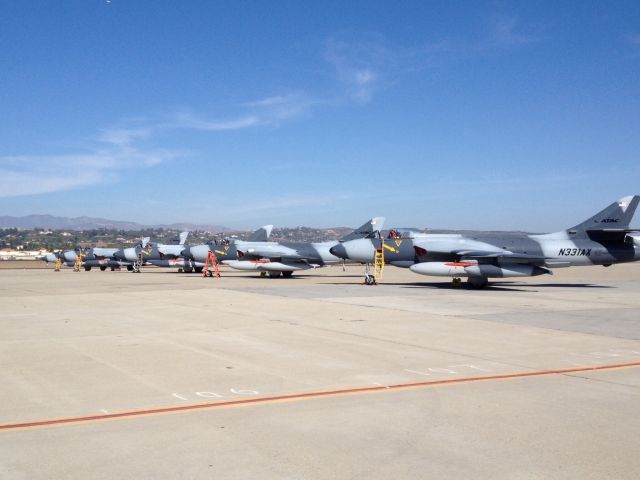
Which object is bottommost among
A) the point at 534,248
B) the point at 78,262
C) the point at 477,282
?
the point at 78,262

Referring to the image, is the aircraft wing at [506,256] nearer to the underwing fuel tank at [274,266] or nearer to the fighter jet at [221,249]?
the underwing fuel tank at [274,266]

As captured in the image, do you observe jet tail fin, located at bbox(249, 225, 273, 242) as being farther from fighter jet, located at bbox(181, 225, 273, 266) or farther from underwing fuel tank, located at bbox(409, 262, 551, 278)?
underwing fuel tank, located at bbox(409, 262, 551, 278)

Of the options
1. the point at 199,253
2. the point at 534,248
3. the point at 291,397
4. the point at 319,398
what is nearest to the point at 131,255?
the point at 199,253

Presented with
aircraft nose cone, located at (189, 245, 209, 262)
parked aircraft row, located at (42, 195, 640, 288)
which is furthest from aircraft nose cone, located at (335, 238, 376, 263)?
aircraft nose cone, located at (189, 245, 209, 262)

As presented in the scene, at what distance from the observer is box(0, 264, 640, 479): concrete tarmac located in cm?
520

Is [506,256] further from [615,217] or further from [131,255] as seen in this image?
[131,255]

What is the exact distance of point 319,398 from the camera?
24.4 ft

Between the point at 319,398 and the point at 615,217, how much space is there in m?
24.9

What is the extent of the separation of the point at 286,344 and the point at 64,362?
382cm

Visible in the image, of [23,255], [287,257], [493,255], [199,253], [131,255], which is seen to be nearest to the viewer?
[493,255]

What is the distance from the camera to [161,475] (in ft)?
16.0

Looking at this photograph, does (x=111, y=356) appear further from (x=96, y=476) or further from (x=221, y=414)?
(x=96, y=476)

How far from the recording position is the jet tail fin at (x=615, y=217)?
92.1ft

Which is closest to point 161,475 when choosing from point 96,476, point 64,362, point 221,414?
point 96,476
